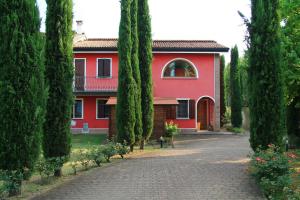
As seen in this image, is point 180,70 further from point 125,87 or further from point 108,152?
point 108,152

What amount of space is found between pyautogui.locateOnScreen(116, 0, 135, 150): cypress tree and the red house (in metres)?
12.0

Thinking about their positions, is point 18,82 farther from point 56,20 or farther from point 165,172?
point 165,172

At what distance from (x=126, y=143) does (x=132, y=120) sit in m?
1.18

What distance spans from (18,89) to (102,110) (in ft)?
72.5

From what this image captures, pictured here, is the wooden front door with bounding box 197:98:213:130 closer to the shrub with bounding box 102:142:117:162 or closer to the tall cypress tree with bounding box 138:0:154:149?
the tall cypress tree with bounding box 138:0:154:149

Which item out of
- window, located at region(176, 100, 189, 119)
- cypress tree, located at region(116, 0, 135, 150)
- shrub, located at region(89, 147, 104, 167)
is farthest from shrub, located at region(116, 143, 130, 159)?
window, located at region(176, 100, 189, 119)

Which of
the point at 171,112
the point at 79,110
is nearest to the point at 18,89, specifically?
the point at 171,112

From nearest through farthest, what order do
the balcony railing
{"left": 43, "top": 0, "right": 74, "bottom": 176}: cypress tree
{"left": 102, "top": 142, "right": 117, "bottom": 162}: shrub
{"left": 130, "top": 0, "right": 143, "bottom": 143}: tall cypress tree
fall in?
{"left": 43, "top": 0, "right": 74, "bottom": 176}: cypress tree
{"left": 102, "top": 142, "right": 117, "bottom": 162}: shrub
{"left": 130, "top": 0, "right": 143, "bottom": 143}: tall cypress tree
the balcony railing

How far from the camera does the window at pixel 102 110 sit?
3034 cm

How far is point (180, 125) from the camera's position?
29.8 m

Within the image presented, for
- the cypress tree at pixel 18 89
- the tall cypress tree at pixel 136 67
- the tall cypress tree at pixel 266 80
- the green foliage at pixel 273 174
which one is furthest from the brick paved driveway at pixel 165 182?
the tall cypress tree at pixel 136 67

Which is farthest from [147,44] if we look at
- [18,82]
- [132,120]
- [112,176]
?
[18,82]

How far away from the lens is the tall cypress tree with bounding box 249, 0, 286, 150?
1123 cm

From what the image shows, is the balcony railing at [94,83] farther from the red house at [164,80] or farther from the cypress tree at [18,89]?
the cypress tree at [18,89]
